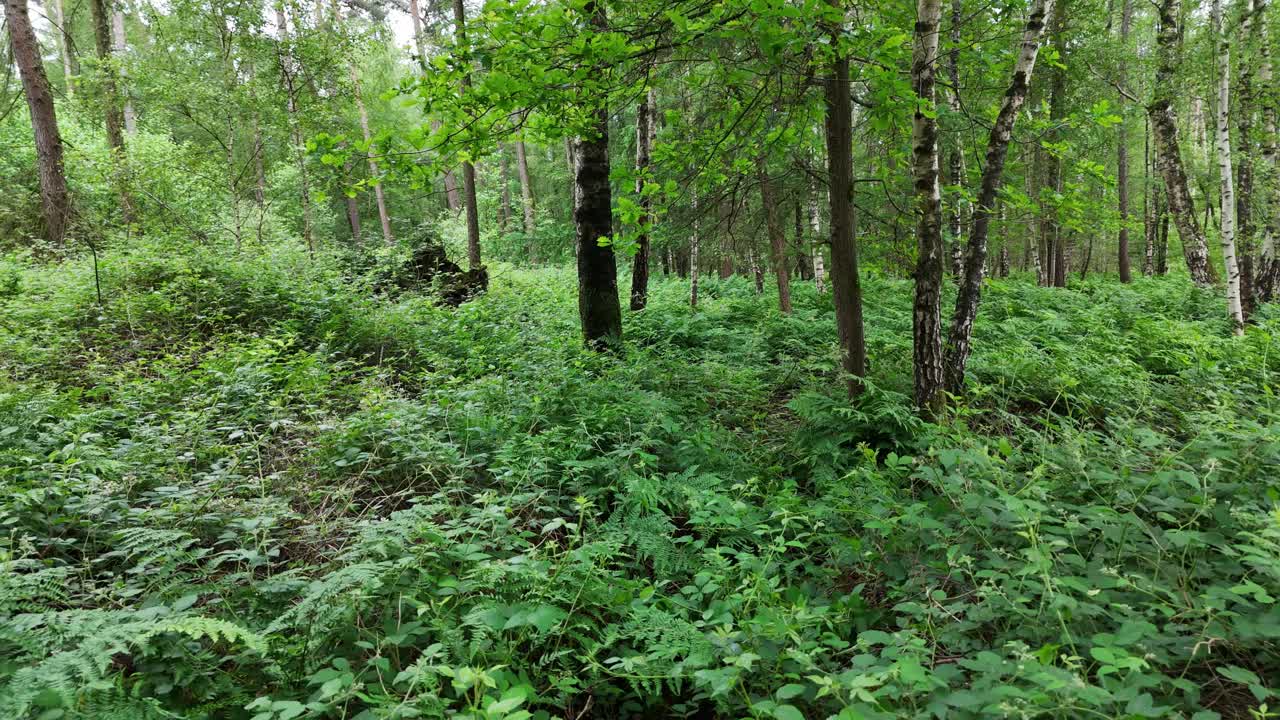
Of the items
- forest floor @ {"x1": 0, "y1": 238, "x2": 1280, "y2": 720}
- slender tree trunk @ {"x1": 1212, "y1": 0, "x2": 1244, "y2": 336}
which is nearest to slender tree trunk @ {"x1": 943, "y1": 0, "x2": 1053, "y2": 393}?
forest floor @ {"x1": 0, "y1": 238, "x2": 1280, "y2": 720}

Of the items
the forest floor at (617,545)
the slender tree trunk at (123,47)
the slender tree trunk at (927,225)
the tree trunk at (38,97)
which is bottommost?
the forest floor at (617,545)

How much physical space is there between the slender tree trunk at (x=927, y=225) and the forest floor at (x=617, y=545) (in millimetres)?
523

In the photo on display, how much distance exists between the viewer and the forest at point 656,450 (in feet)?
7.98

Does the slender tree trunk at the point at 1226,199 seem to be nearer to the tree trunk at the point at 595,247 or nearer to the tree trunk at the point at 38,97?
the tree trunk at the point at 595,247

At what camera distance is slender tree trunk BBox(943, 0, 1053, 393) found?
229 inches

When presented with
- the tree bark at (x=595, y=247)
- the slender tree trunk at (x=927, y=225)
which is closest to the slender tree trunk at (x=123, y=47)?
the tree bark at (x=595, y=247)

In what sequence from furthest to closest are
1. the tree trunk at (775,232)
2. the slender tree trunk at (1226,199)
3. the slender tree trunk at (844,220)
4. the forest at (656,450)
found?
the slender tree trunk at (1226,199)
the tree trunk at (775,232)
the slender tree trunk at (844,220)
the forest at (656,450)

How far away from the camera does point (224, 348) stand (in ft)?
24.2

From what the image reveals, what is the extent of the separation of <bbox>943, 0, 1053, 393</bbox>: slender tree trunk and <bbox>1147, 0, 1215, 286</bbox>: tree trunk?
7.09 m

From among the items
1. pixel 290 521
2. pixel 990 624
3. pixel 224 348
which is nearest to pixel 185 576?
pixel 290 521

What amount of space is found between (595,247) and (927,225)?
4.08m

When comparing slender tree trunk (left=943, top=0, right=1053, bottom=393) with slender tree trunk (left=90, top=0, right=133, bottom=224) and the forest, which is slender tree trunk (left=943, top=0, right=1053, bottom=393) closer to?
the forest

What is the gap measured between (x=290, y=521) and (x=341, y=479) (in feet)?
1.71

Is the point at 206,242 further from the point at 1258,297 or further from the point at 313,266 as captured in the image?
the point at 1258,297
